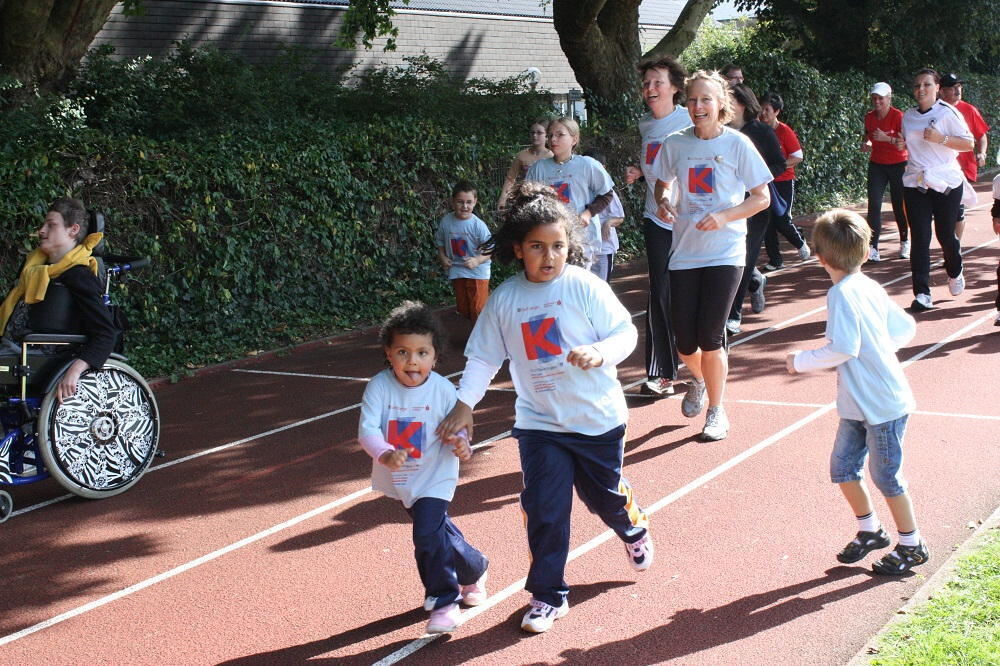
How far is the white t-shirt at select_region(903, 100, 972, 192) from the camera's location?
10.5 metres

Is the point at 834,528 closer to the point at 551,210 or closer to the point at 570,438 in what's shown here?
the point at 570,438

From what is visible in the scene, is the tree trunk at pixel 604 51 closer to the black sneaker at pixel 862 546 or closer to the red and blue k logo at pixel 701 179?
the red and blue k logo at pixel 701 179

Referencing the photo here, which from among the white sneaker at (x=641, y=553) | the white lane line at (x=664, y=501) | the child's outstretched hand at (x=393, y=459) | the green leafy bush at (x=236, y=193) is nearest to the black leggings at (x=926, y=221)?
the white lane line at (x=664, y=501)

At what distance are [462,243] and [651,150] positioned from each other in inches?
114

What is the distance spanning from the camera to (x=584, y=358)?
4.17 m

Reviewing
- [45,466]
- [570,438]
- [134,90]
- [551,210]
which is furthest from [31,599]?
[134,90]

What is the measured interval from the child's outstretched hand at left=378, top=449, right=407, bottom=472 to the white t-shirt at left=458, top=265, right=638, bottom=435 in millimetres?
358

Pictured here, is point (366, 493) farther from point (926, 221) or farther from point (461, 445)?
point (926, 221)

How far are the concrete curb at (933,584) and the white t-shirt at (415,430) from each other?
5.48 ft

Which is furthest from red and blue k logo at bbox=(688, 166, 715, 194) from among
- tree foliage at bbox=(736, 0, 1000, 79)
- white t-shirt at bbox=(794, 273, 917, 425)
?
tree foliage at bbox=(736, 0, 1000, 79)

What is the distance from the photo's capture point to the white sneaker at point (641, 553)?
15.9 feet

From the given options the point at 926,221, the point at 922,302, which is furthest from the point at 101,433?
the point at 926,221

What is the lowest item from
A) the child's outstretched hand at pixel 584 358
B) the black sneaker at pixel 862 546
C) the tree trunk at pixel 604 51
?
the black sneaker at pixel 862 546

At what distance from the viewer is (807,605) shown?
15.0 feet
